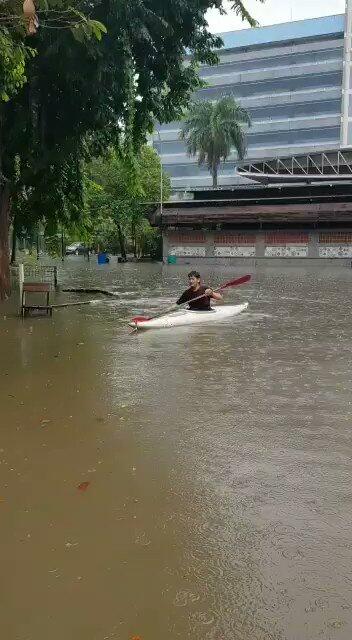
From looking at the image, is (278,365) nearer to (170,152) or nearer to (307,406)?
(307,406)

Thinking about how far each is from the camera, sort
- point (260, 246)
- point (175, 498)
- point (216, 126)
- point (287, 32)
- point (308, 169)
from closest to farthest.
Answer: point (175, 498)
point (260, 246)
point (308, 169)
point (216, 126)
point (287, 32)

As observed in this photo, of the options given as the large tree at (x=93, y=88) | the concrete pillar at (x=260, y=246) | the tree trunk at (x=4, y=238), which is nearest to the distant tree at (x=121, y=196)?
the concrete pillar at (x=260, y=246)

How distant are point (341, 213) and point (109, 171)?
1972cm

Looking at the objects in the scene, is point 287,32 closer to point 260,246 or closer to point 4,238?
point 260,246

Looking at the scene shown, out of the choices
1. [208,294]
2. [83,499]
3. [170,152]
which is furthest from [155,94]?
[170,152]

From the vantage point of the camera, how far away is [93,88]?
13789 mm

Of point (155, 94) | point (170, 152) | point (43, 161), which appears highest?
point (170, 152)

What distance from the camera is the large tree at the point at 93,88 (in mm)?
12789

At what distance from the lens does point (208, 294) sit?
505 inches

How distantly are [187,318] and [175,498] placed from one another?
A: 28.7 ft

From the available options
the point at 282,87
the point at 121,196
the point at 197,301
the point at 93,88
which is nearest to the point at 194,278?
the point at 197,301

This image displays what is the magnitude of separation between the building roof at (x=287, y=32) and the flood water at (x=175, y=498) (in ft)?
272

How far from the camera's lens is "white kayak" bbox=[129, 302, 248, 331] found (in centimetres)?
1214

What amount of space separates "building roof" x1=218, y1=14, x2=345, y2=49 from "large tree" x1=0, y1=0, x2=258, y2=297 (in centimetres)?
7168
